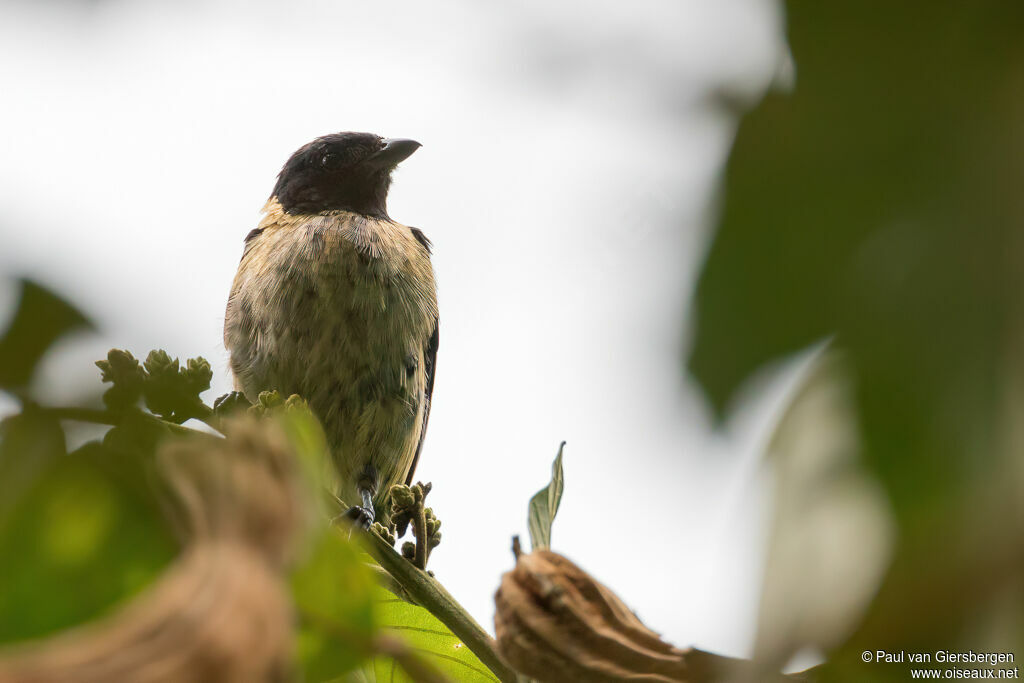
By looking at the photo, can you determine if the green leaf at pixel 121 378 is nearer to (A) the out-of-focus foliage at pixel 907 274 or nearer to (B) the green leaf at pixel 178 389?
(B) the green leaf at pixel 178 389

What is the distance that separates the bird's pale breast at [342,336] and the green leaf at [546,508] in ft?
7.75

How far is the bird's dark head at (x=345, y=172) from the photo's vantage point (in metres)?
5.00

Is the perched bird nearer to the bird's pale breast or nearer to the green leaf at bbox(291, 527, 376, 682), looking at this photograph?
the bird's pale breast

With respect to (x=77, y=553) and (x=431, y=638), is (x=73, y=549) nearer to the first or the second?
(x=77, y=553)

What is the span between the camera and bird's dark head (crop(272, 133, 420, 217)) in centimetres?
500

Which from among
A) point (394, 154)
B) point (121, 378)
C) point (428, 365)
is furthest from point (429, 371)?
point (121, 378)

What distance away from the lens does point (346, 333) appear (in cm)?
391

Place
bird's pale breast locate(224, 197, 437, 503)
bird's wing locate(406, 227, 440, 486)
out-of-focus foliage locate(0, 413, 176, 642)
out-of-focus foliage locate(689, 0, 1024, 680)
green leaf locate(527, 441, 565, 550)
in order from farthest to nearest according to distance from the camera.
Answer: bird's wing locate(406, 227, 440, 486) → bird's pale breast locate(224, 197, 437, 503) → green leaf locate(527, 441, 565, 550) → out-of-focus foliage locate(0, 413, 176, 642) → out-of-focus foliage locate(689, 0, 1024, 680)

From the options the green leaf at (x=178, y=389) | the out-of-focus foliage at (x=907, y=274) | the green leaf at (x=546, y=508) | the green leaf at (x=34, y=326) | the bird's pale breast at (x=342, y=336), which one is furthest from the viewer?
the bird's pale breast at (x=342, y=336)

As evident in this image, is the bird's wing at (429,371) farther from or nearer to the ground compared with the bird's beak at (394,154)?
nearer to the ground

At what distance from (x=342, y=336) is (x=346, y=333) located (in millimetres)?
23

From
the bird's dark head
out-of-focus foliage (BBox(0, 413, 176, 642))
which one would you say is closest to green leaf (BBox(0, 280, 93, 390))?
out-of-focus foliage (BBox(0, 413, 176, 642))

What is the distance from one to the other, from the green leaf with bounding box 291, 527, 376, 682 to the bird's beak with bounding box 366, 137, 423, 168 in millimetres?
4361

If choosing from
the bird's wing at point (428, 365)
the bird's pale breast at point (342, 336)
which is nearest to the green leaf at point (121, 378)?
the bird's pale breast at point (342, 336)
